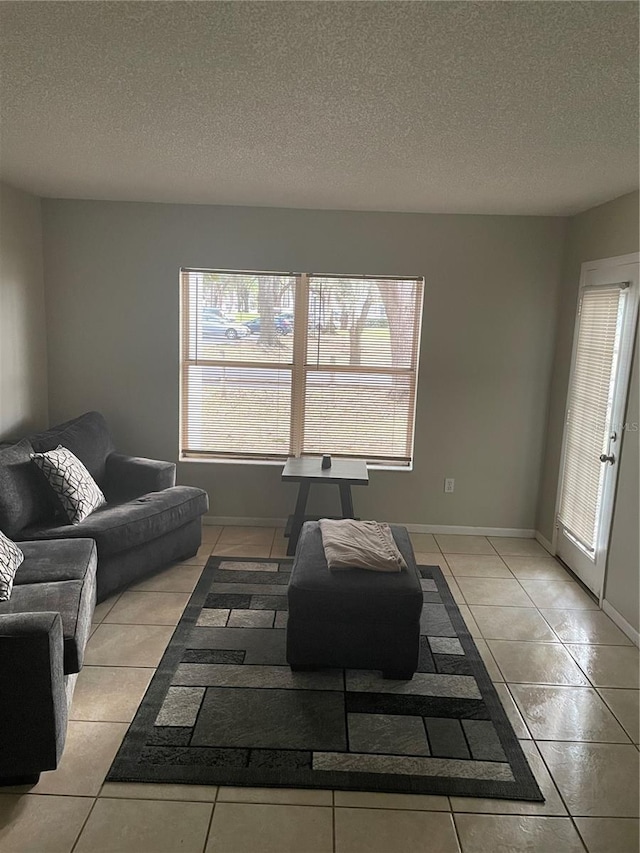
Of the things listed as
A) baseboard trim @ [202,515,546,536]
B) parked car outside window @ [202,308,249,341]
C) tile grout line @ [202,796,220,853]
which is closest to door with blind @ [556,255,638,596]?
baseboard trim @ [202,515,546,536]

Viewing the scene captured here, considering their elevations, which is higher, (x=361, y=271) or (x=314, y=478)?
(x=361, y=271)

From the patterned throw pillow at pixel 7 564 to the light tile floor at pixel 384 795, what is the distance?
1.79 feet

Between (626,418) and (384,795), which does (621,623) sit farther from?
(384,795)

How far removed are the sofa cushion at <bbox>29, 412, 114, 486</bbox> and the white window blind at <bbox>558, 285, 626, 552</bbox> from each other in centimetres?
320

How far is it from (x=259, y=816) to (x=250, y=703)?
1.94ft

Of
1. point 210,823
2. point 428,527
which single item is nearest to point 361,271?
point 428,527

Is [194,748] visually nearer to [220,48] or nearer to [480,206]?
[220,48]

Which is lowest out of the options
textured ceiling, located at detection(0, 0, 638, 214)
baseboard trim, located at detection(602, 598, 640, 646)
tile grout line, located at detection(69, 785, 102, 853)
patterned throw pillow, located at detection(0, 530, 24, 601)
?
tile grout line, located at detection(69, 785, 102, 853)

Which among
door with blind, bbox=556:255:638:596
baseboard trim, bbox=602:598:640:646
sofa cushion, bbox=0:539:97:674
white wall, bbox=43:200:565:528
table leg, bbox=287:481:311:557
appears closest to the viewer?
sofa cushion, bbox=0:539:97:674

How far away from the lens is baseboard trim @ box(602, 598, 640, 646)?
330 centimetres

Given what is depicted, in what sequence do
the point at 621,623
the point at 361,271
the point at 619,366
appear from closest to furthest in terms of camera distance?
the point at 621,623 < the point at 619,366 < the point at 361,271

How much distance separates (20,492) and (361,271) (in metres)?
2.71

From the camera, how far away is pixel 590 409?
156 inches

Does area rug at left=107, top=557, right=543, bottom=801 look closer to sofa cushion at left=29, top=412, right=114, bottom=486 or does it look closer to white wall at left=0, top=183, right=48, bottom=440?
sofa cushion at left=29, top=412, right=114, bottom=486
